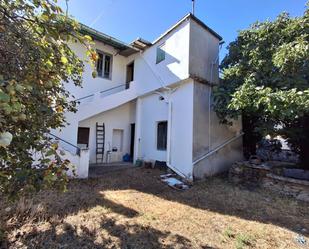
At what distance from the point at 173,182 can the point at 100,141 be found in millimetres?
5547

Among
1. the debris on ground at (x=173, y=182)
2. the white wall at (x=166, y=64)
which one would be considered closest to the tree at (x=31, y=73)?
the debris on ground at (x=173, y=182)

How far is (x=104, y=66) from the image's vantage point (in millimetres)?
12398

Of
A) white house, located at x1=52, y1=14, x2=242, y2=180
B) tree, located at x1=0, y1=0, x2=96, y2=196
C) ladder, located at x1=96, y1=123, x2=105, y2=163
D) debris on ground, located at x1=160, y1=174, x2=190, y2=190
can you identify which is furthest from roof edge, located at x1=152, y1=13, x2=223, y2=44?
tree, located at x1=0, y1=0, x2=96, y2=196

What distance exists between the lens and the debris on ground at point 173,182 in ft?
24.6

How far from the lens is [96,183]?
7.58m

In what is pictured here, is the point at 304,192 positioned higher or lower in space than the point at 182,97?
lower

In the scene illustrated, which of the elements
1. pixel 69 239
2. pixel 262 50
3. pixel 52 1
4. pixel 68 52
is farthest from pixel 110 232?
pixel 262 50

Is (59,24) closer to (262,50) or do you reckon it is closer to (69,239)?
(69,239)

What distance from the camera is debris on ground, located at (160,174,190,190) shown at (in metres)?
7.49

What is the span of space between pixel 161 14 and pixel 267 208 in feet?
30.1

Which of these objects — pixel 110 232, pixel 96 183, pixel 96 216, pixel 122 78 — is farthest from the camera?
pixel 122 78

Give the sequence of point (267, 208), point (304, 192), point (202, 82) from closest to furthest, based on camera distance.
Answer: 1. point (267, 208)
2. point (304, 192)
3. point (202, 82)

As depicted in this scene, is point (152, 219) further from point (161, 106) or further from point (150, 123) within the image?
point (150, 123)

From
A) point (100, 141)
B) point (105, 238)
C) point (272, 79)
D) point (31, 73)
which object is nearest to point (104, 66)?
point (100, 141)
